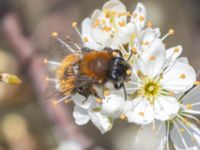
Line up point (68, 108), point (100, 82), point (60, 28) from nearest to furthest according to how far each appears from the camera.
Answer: point (100, 82) → point (68, 108) → point (60, 28)

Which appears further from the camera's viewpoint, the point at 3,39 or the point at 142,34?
the point at 3,39

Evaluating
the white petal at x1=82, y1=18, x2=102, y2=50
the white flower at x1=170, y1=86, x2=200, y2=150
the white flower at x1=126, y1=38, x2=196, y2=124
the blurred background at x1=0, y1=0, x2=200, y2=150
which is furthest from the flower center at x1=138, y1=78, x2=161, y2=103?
the blurred background at x1=0, y1=0, x2=200, y2=150

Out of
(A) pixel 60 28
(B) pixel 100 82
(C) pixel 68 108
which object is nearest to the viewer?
(B) pixel 100 82

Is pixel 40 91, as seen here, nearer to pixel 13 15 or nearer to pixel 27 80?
pixel 27 80

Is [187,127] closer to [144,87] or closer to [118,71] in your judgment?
[144,87]

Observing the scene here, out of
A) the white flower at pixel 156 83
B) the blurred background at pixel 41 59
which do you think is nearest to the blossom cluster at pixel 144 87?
the white flower at pixel 156 83

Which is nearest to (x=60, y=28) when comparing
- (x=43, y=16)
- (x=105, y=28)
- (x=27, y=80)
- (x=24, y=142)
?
(x=43, y=16)

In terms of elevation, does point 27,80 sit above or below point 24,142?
above

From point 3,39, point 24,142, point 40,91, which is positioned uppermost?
point 3,39

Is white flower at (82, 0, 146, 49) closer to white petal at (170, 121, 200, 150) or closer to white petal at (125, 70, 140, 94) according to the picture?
white petal at (125, 70, 140, 94)
